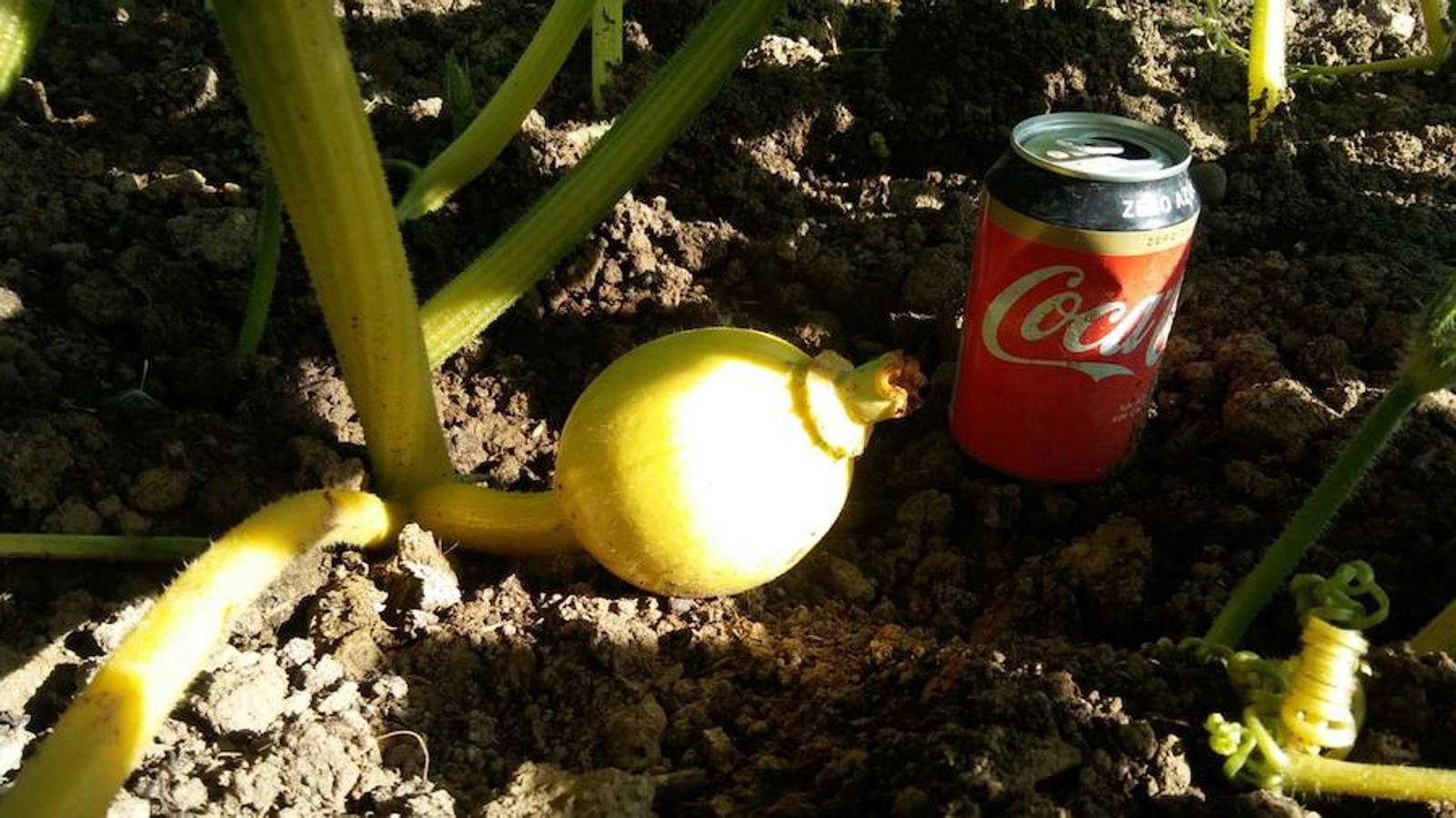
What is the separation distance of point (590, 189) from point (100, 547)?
0.86 meters

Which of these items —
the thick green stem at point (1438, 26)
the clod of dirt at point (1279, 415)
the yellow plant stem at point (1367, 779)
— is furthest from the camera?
the thick green stem at point (1438, 26)

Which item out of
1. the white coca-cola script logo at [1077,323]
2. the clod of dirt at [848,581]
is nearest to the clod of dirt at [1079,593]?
the clod of dirt at [848,581]

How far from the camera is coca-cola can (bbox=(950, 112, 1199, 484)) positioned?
1842mm

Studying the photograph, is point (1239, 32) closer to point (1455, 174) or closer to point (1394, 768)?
point (1455, 174)

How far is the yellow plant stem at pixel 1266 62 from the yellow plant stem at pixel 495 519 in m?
1.77

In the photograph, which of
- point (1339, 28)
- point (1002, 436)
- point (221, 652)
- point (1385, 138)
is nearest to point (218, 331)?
point (221, 652)

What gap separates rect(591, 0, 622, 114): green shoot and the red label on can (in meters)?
1.05

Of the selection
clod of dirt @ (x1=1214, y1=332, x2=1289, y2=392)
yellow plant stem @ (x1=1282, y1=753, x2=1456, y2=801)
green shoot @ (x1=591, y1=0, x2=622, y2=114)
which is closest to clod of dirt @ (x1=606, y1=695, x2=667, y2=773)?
yellow plant stem @ (x1=1282, y1=753, x2=1456, y2=801)

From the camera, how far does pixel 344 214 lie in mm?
1626

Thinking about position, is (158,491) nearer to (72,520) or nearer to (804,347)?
(72,520)

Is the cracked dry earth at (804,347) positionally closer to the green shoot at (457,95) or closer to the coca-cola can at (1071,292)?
the coca-cola can at (1071,292)

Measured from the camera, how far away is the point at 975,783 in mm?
1391

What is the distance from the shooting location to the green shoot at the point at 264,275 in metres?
1.96

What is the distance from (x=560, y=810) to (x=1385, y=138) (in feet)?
7.55
